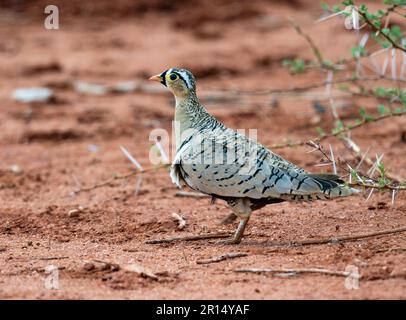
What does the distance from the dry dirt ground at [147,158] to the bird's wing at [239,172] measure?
389 millimetres

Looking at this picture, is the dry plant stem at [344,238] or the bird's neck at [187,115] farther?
the bird's neck at [187,115]

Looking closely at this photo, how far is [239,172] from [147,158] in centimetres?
312

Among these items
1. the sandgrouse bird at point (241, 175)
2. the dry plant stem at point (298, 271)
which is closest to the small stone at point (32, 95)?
the sandgrouse bird at point (241, 175)

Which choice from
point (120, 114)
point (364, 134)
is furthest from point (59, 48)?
point (364, 134)

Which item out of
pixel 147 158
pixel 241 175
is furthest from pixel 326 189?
pixel 147 158

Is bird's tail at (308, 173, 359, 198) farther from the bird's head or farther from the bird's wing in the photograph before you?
the bird's head

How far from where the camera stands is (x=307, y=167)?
761 cm

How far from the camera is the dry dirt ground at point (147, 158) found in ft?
15.3

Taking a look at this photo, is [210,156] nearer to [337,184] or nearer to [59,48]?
[337,184]

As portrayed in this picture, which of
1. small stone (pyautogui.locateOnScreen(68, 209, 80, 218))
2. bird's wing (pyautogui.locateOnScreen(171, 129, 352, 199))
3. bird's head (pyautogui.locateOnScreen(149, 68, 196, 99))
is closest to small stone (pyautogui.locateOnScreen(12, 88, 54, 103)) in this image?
small stone (pyautogui.locateOnScreen(68, 209, 80, 218))

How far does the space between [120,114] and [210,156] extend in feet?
16.2

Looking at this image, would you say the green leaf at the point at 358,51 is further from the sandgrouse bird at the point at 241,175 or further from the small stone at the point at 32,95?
the small stone at the point at 32,95

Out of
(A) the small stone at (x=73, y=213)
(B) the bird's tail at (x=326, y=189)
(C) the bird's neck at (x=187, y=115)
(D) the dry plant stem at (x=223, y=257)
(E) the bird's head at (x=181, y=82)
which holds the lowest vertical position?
(D) the dry plant stem at (x=223, y=257)

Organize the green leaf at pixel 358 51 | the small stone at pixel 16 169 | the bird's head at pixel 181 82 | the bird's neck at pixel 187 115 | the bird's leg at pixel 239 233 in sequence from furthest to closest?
the small stone at pixel 16 169
the green leaf at pixel 358 51
the bird's head at pixel 181 82
the bird's neck at pixel 187 115
the bird's leg at pixel 239 233
